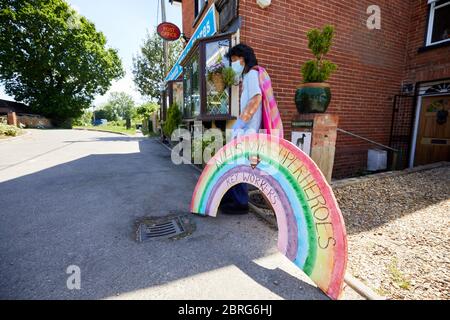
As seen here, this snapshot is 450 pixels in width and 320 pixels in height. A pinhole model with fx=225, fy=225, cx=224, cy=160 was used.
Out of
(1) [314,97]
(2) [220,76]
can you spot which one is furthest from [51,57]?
(1) [314,97]

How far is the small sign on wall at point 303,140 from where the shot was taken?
136 inches

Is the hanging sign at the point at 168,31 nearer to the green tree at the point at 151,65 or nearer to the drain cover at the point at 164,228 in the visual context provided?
the drain cover at the point at 164,228

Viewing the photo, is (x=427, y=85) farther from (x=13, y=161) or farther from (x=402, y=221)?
(x=13, y=161)

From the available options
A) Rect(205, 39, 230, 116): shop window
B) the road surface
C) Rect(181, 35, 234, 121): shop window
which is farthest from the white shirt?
Rect(205, 39, 230, 116): shop window

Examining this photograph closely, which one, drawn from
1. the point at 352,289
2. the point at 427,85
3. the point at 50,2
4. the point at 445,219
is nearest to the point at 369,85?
the point at 427,85

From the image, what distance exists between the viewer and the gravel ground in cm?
189

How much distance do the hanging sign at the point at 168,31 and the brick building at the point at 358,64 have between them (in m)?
2.74

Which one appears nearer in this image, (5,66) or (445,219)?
(445,219)

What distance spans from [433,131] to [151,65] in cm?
2376

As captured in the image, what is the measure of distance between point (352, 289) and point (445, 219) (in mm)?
2346

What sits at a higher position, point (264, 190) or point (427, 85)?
point (427, 85)

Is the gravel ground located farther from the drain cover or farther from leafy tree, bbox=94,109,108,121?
leafy tree, bbox=94,109,108,121

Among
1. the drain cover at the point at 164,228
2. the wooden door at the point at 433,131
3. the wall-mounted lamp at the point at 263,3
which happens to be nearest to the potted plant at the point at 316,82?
the wall-mounted lamp at the point at 263,3

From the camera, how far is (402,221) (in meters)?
3.05
